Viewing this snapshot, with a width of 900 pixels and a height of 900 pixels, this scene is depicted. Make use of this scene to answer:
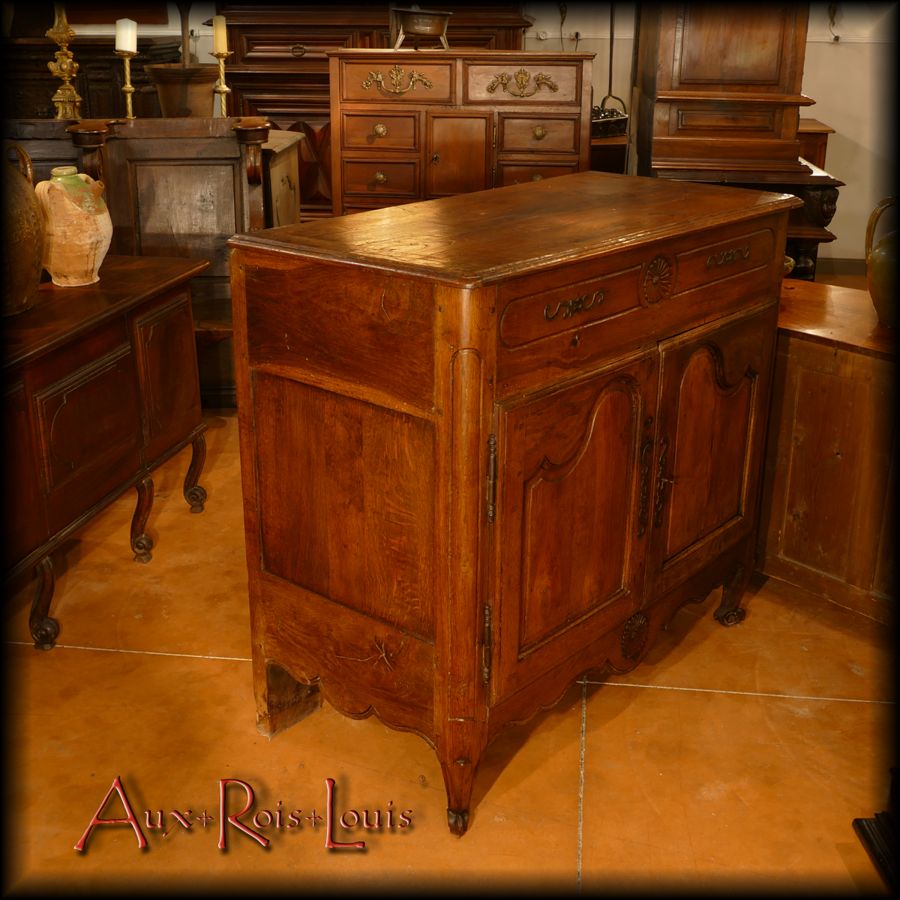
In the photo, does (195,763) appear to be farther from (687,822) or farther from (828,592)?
(828,592)

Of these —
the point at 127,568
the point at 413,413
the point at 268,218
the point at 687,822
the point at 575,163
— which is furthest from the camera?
the point at 575,163

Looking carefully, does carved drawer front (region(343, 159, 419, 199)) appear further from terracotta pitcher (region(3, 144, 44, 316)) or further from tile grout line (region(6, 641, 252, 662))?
tile grout line (region(6, 641, 252, 662))

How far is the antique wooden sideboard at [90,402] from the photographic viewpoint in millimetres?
2771

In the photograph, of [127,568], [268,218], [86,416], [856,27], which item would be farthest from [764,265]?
[856,27]

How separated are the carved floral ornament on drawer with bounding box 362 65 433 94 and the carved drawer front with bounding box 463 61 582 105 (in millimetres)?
195

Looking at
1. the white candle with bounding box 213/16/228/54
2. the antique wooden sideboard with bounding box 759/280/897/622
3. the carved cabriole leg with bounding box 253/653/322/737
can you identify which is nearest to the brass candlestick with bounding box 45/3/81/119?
the white candle with bounding box 213/16/228/54

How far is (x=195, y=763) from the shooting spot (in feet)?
8.45

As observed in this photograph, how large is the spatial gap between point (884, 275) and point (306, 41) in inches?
188

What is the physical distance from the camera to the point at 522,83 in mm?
5086

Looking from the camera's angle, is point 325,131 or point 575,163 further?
point 325,131

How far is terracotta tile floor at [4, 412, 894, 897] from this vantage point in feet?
7.41

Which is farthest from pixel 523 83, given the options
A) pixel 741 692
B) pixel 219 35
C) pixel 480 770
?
pixel 480 770

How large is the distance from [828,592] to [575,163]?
2723mm

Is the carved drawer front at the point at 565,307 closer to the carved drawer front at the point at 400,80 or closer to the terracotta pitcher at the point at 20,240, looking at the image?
the terracotta pitcher at the point at 20,240
